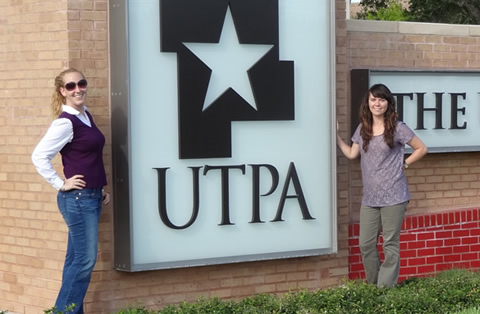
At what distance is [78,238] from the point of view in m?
7.16

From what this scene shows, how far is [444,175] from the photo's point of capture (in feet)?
32.3

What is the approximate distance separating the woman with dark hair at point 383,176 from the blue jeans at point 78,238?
7.86 feet

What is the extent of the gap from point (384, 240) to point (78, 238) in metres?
2.62

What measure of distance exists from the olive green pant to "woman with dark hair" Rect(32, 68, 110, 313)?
7.78 ft

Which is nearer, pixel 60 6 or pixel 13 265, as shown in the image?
pixel 60 6

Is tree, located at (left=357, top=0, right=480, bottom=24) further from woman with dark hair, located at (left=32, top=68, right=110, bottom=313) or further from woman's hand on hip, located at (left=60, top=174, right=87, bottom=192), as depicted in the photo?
woman's hand on hip, located at (left=60, top=174, right=87, bottom=192)

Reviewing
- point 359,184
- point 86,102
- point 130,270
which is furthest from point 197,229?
point 359,184

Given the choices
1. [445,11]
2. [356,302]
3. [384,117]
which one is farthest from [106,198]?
[445,11]

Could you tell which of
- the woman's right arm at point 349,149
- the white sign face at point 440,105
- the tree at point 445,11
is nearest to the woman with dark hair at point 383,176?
the woman's right arm at point 349,149

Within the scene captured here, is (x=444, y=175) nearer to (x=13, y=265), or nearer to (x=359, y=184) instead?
(x=359, y=184)

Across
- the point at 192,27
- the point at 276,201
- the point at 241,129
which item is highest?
the point at 192,27

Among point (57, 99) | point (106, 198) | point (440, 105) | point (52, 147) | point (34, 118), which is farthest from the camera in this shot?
point (440, 105)

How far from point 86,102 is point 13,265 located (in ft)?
5.14

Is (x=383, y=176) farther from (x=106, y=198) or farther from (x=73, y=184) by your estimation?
(x=73, y=184)
